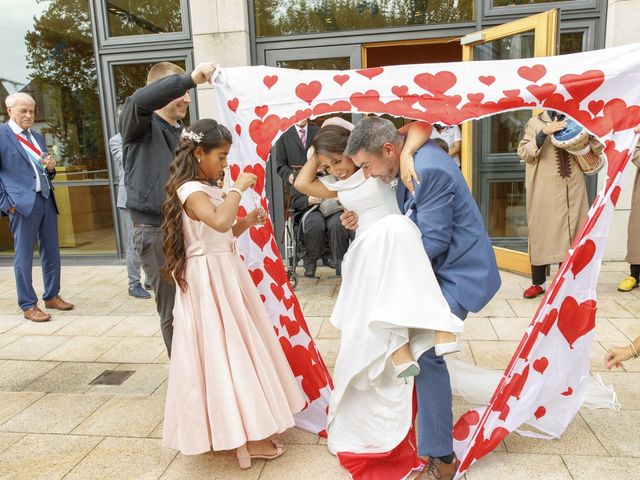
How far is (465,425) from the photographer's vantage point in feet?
8.55

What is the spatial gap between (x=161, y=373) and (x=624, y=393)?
298cm

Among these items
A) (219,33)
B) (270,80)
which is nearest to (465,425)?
(270,80)

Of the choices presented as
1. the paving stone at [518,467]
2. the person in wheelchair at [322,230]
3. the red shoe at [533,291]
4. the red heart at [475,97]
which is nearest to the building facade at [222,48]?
the red shoe at [533,291]

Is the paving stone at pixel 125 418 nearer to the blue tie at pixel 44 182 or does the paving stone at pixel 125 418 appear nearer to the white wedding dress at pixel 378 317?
the white wedding dress at pixel 378 317

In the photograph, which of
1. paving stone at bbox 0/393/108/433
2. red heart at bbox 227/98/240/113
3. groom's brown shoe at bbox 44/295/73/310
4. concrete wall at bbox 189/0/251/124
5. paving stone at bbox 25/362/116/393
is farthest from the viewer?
concrete wall at bbox 189/0/251/124

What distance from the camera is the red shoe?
4.93m

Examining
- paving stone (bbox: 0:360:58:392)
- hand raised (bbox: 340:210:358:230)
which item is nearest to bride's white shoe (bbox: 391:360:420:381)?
hand raised (bbox: 340:210:358:230)

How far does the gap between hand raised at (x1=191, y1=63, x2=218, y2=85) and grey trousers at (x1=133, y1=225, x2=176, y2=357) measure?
33.9 inches

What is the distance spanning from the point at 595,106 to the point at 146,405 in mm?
2936

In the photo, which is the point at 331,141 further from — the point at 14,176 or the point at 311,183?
the point at 14,176

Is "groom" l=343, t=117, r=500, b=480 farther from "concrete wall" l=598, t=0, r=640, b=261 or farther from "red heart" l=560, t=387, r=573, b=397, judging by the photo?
"concrete wall" l=598, t=0, r=640, b=261

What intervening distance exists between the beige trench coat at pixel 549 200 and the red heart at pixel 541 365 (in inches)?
95.6

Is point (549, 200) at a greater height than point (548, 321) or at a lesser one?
greater

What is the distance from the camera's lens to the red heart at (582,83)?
2.28 m
